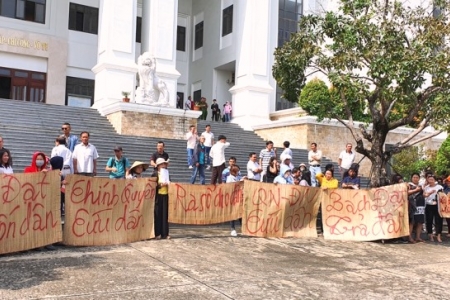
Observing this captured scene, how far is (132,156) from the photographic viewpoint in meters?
15.4

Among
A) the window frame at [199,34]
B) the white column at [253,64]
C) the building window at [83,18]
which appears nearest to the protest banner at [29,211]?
the white column at [253,64]

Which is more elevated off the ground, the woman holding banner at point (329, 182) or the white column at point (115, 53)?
the white column at point (115, 53)

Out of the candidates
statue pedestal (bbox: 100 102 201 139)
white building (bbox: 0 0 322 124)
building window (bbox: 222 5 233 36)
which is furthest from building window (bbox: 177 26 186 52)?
statue pedestal (bbox: 100 102 201 139)

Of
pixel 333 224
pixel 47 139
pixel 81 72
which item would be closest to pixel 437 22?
pixel 333 224

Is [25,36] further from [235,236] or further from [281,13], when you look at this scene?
[235,236]

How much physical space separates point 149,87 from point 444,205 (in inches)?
466

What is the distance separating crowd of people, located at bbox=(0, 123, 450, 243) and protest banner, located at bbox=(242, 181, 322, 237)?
405mm

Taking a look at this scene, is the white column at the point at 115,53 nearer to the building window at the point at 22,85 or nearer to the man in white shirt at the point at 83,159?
the building window at the point at 22,85

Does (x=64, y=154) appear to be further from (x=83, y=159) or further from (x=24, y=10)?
(x=24, y=10)

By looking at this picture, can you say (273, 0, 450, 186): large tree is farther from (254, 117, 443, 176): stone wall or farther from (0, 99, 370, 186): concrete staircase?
(254, 117, 443, 176): stone wall

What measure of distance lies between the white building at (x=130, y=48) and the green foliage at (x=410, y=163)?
687cm

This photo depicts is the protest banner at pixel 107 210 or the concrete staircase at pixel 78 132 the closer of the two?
the protest banner at pixel 107 210

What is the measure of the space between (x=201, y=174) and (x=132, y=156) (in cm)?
280

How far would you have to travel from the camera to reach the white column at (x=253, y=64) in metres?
24.3
